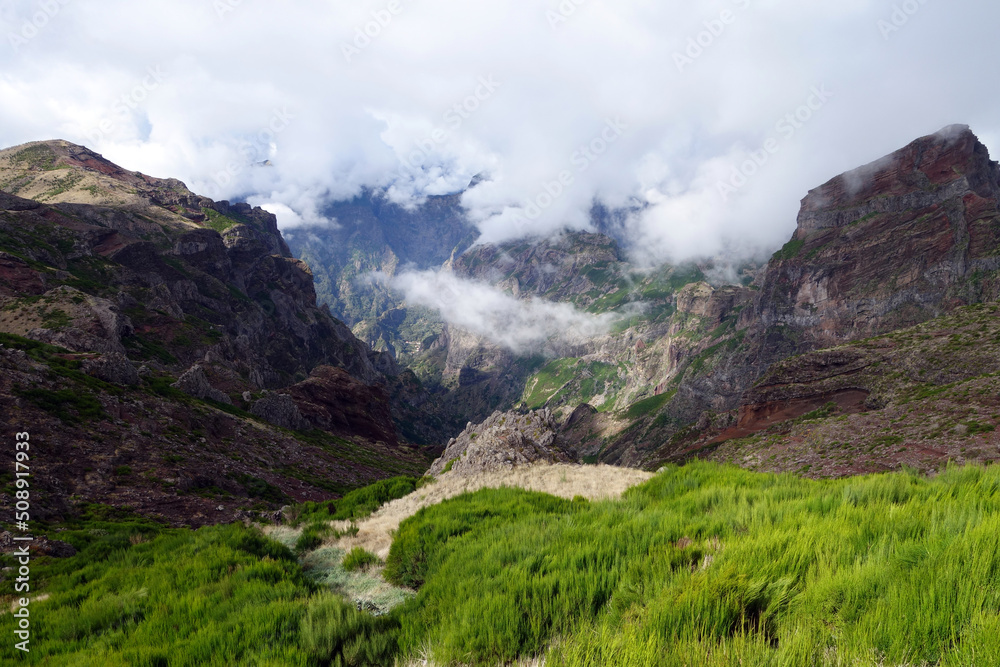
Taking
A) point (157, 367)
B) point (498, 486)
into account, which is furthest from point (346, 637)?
point (157, 367)

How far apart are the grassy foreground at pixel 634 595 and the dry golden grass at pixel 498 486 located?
2666 millimetres

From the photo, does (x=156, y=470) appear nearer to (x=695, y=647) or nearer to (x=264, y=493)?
(x=264, y=493)

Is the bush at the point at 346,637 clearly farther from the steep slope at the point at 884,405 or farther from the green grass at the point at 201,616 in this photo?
the steep slope at the point at 884,405

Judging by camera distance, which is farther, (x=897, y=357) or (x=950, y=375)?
(x=897, y=357)

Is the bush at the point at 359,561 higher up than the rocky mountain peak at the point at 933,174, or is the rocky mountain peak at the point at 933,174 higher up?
the rocky mountain peak at the point at 933,174

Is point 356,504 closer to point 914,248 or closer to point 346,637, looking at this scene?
point 346,637

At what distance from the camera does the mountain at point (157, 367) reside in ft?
100

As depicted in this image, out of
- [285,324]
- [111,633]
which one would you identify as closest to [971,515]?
[111,633]

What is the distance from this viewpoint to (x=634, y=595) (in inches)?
192

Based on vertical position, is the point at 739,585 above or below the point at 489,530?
above

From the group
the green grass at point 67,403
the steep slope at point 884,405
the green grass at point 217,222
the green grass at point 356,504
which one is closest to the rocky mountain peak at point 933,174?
the steep slope at point 884,405

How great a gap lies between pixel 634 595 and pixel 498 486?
11030mm

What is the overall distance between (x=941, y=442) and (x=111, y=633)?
194 feet

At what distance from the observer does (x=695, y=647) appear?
3.56 meters
